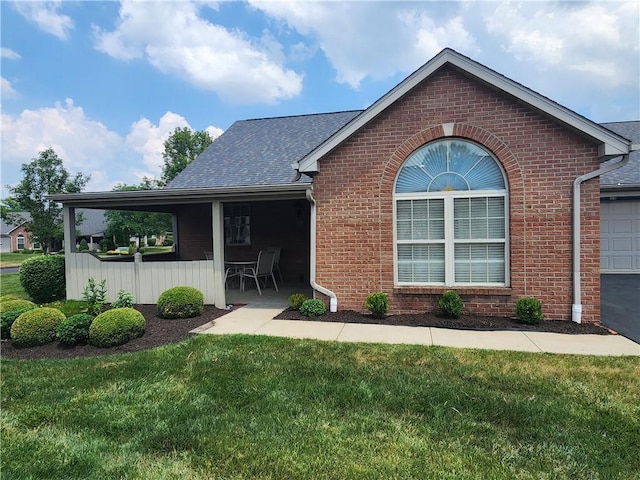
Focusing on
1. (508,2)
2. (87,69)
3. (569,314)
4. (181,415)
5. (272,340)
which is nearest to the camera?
(181,415)

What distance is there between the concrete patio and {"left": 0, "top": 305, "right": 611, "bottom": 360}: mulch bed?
0.72ft

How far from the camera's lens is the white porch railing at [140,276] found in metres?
8.27

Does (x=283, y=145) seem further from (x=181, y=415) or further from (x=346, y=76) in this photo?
(x=181, y=415)

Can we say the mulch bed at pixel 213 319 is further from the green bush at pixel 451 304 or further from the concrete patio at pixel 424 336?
the concrete patio at pixel 424 336

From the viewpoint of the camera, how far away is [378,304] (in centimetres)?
697

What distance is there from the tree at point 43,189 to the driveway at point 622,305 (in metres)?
25.7

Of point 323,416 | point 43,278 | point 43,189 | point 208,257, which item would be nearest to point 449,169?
point 323,416

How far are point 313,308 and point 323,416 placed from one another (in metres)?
3.91

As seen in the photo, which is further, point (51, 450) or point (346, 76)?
point (346, 76)

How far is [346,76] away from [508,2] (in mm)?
5828

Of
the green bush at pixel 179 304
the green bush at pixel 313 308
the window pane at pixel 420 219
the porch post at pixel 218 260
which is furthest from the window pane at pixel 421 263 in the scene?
the green bush at pixel 179 304

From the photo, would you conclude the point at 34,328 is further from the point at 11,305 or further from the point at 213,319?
the point at 213,319

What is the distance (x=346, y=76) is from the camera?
40.1 ft

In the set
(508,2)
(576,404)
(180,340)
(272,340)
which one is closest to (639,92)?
(508,2)
